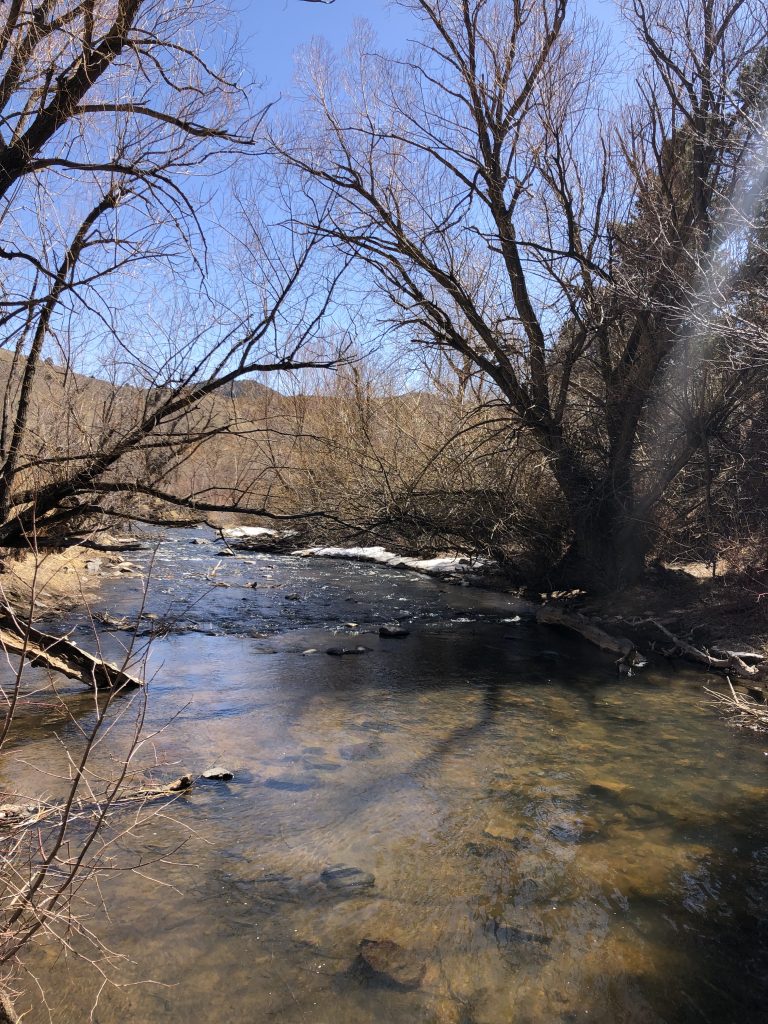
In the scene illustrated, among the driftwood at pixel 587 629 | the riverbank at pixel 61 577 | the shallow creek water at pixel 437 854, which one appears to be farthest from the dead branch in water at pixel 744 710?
the riverbank at pixel 61 577

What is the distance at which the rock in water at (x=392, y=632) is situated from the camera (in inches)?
397

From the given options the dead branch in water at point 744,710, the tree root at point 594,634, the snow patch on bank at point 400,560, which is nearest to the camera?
the dead branch in water at point 744,710

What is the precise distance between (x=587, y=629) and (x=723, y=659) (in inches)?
93.4

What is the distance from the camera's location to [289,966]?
313 centimetres

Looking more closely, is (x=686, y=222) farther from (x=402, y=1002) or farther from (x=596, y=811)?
(x=402, y=1002)

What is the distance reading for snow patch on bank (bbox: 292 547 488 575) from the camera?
1593 centimetres

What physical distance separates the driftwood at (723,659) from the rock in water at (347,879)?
567cm

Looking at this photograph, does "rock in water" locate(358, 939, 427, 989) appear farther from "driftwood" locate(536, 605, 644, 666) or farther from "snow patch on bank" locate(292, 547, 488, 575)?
"snow patch on bank" locate(292, 547, 488, 575)

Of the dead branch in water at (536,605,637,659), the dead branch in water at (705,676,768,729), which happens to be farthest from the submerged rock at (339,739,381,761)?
the dead branch in water at (536,605,637,659)

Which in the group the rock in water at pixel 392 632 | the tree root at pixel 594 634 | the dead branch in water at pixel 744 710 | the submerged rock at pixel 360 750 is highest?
the dead branch in water at pixel 744 710

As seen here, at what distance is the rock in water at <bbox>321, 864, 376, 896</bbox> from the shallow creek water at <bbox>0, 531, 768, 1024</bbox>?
23 millimetres

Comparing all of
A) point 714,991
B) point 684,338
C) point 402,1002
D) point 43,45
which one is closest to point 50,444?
point 43,45

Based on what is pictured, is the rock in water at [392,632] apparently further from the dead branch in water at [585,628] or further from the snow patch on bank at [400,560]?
the snow patch on bank at [400,560]

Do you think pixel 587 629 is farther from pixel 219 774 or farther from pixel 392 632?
pixel 219 774
